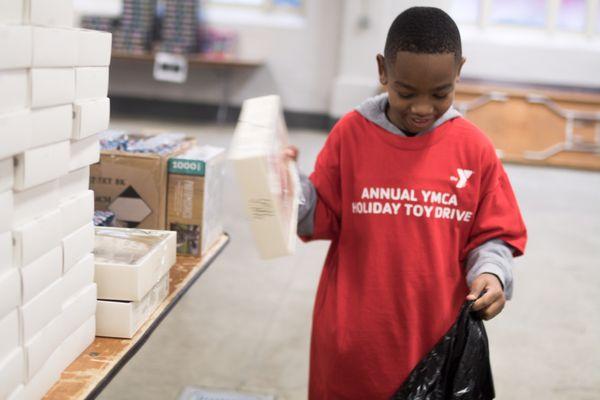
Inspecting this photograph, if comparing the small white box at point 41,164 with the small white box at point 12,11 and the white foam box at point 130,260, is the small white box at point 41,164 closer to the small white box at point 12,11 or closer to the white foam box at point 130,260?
the small white box at point 12,11

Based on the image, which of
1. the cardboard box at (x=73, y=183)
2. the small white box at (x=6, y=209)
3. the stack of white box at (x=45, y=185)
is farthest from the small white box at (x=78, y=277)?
the small white box at (x=6, y=209)

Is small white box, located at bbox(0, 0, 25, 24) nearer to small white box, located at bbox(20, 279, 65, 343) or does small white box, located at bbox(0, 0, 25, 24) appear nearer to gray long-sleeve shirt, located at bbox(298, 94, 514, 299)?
small white box, located at bbox(20, 279, 65, 343)

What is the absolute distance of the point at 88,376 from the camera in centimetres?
133

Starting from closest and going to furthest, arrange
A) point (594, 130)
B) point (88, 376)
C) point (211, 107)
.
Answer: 1. point (88, 376)
2. point (594, 130)
3. point (211, 107)

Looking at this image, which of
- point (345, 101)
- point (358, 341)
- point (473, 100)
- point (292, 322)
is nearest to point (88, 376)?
point (358, 341)

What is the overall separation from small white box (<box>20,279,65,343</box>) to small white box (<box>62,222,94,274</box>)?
46mm

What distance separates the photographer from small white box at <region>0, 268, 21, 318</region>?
1071 mm

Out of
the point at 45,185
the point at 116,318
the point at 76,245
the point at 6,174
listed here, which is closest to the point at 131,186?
the point at 116,318

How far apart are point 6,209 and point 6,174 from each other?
51 mm

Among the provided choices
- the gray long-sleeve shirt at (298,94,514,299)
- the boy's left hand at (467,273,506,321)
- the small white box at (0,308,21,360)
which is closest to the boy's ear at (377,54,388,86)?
the gray long-sleeve shirt at (298,94,514,299)

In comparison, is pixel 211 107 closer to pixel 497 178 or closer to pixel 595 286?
pixel 595 286

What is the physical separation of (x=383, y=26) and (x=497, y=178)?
28.9 feet

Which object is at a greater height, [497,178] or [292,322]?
[497,178]

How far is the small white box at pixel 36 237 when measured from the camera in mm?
1113
